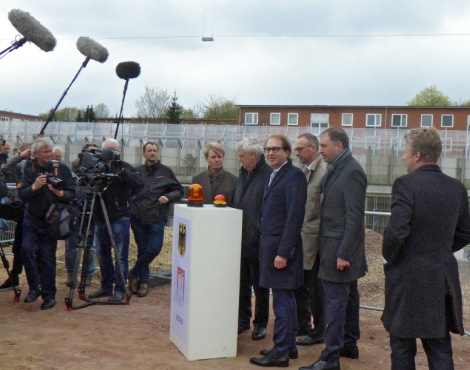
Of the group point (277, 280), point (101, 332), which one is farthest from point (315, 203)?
point (101, 332)

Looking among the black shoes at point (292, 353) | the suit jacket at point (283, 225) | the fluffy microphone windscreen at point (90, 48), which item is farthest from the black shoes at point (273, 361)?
the fluffy microphone windscreen at point (90, 48)

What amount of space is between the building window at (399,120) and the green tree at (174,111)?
777 inches

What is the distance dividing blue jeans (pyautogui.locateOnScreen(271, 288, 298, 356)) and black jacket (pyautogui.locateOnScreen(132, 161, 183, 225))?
2807 millimetres

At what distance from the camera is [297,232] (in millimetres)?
4945

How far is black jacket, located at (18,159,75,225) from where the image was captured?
6.82m

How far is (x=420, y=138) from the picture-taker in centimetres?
402

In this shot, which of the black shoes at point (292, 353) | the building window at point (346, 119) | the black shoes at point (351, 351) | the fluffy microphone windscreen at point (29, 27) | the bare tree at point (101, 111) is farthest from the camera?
the bare tree at point (101, 111)

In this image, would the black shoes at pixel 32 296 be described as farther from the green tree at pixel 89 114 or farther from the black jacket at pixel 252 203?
the green tree at pixel 89 114

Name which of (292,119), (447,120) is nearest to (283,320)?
(447,120)

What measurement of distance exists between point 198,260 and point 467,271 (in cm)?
355

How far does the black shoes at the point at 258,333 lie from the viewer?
5875 millimetres

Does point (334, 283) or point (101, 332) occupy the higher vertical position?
point (334, 283)

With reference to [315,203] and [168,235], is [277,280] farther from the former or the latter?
[168,235]

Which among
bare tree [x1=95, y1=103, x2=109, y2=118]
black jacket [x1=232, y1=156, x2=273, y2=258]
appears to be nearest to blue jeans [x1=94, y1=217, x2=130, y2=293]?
black jacket [x1=232, y1=156, x2=273, y2=258]
